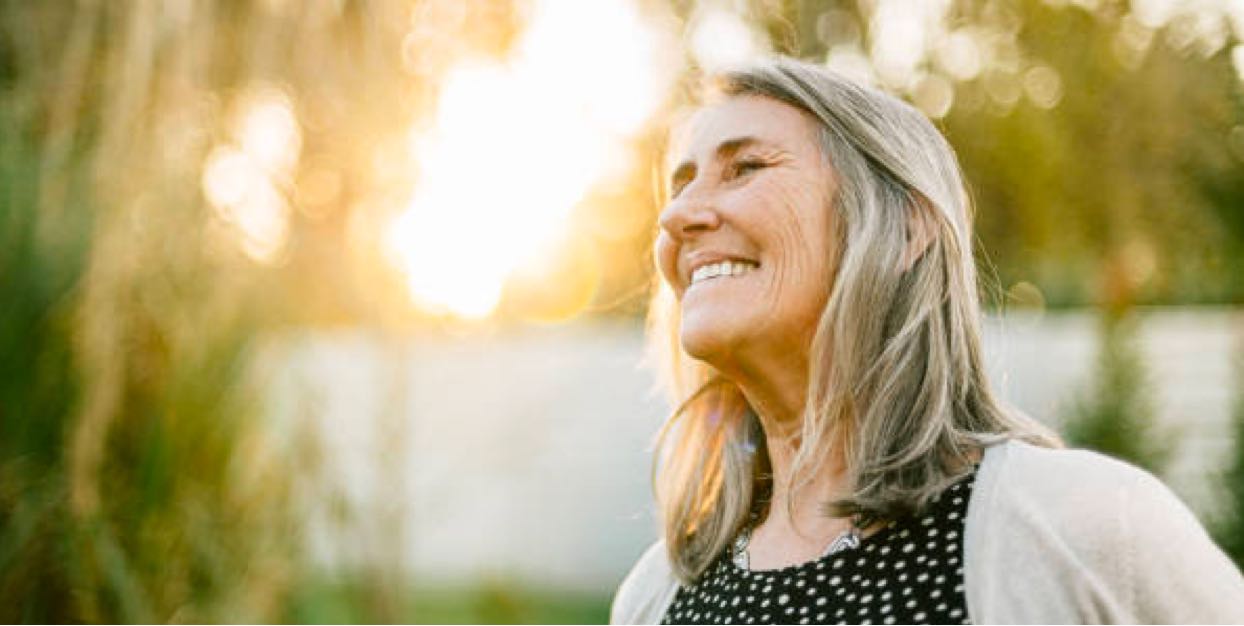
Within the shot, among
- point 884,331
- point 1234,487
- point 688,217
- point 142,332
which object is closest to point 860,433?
point 884,331

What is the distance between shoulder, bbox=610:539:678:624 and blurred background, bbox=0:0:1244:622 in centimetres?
43

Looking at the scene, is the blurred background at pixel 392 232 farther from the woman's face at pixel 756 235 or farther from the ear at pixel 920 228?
the ear at pixel 920 228

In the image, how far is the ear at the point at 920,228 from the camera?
5.75 ft

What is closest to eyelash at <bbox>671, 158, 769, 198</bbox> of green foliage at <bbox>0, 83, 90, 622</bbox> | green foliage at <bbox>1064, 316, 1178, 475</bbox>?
green foliage at <bbox>0, 83, 90, 622</bbox>

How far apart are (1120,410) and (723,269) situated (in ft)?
16.9

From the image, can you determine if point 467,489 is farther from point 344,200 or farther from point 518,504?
point 344,200

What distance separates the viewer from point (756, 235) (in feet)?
5.81

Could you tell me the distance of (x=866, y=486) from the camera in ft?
5.25

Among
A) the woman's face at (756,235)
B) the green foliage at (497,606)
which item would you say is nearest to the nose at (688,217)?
the woman's face at (756,235)

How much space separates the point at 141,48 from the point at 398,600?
2808mm

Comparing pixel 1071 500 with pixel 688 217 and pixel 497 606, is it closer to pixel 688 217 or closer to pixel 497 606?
pixel 688 217

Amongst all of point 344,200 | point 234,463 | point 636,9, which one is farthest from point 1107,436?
point 234,463

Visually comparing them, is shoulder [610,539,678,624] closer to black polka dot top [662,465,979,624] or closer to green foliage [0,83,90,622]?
black polka dot top [662,465,979,624]

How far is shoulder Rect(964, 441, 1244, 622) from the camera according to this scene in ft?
4.45
